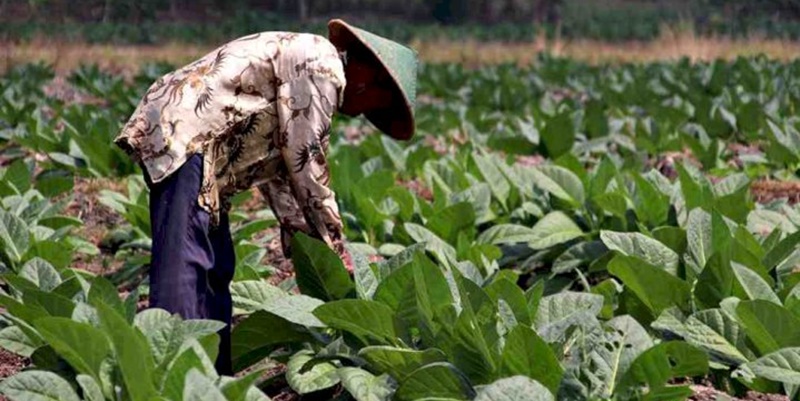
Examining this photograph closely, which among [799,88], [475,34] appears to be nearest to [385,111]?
[799,88]

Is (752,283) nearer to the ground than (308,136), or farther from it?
nearer to the ground

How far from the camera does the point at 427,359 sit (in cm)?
347

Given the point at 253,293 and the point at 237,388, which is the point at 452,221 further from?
the point at 237,388

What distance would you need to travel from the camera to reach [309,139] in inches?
156

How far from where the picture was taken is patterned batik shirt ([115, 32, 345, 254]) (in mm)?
3973

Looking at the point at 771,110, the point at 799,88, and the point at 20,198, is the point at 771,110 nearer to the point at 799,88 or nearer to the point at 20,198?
the point at 799,88

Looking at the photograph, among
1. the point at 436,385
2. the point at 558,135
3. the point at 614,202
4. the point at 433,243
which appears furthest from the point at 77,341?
the point at 558,135

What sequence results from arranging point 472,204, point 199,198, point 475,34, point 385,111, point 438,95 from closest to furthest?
point 199,198
point 385,111
point 472,204
point 438,95
point 475,34

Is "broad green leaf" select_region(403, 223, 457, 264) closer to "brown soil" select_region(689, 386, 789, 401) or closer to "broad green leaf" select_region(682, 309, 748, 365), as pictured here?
"broad green leaf" select_region(682, 309, 748, 365)

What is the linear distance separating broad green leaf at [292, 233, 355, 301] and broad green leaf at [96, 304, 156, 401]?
876 mm

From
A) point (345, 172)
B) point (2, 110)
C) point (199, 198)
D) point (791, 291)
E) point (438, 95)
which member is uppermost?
point (199, 198)

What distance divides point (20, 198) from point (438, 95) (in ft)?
36.3

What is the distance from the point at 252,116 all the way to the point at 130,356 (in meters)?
1.12

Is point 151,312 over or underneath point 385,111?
underneath
